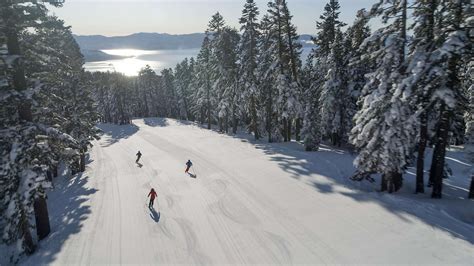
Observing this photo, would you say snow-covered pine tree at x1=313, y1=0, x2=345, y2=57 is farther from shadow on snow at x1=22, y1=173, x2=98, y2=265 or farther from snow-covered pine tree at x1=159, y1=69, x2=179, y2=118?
snow-covered pine tree at x1=159, y1=69, x2=179, y2=118

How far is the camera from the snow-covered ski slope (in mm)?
14016

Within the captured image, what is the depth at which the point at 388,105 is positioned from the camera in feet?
56.3

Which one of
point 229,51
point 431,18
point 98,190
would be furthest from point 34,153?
point 229,51

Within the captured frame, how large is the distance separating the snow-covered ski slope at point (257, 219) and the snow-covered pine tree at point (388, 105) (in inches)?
Answer: 106

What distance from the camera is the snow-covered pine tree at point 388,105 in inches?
651

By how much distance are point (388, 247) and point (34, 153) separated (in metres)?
16.6

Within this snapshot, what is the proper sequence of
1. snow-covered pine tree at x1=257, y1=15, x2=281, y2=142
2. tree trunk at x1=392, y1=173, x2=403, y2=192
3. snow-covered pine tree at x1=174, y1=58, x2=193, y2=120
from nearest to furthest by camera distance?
tree trunk at x1=392, y1=173, x2=403, y2=192
snow-covered pine tree at x1=257, y1=15, x2=281, y2=142
snow-covered pine tree at x1=174, y1=58, x2=193, y2=120

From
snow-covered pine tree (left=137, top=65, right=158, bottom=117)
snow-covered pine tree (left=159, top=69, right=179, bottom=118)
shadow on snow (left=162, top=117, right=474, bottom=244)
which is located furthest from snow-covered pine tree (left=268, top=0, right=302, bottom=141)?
snow-covered pine tree (left=137, top=65, right=158, bottom=117)

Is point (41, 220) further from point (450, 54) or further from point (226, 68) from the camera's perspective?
point (226, 68)

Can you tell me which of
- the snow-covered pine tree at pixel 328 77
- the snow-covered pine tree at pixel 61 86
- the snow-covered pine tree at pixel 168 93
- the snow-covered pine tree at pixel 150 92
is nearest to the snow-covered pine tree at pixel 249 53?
the snow-covered pine tree at pixel 328 77

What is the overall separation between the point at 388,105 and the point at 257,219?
897 centimetres

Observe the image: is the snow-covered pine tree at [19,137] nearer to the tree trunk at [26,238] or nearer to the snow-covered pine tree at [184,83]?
the tree trunk at [26,238]

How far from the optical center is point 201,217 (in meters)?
18.4

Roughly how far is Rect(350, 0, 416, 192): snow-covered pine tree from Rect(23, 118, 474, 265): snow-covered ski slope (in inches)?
106
